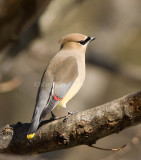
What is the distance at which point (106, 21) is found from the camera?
9.07 meters

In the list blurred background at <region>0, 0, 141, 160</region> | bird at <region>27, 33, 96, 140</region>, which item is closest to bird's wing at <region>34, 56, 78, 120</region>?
bird at <region>27, 33, 96, 140</region>

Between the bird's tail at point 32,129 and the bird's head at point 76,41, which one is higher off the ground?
the bird's head at point 76,41

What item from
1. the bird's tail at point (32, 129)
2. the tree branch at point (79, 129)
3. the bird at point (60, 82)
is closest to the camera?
the tree branch at point (79, 129)

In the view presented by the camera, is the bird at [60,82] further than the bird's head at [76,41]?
No

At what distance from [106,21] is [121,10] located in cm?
38

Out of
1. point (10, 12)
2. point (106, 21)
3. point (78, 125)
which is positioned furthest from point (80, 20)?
point (78, 125)

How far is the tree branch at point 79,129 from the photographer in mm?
3066

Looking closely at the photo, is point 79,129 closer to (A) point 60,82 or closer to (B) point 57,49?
(A) point 60,82

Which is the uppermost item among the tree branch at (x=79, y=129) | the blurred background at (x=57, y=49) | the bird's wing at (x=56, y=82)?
the blurred background at (x=57, y=49)

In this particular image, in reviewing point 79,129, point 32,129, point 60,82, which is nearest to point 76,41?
point 60,82

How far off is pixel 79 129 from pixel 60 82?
110 cm

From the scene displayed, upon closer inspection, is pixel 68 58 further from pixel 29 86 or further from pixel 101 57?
pixel 29 86

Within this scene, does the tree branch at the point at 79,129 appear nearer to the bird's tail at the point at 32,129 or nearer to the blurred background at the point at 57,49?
the bird's tail at the point at 32,129

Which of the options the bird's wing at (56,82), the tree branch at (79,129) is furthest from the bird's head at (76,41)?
the tree branch at (79,129)
